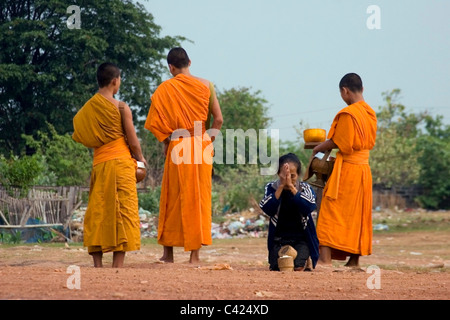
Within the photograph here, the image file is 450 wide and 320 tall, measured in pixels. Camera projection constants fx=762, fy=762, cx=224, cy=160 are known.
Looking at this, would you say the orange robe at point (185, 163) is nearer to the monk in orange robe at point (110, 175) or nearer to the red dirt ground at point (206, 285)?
the red dirt ground at point (206, 285)

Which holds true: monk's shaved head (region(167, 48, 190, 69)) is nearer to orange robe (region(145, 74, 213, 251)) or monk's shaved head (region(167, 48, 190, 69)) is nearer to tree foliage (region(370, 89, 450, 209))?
orange robe (region(145, 74, 213, 251))

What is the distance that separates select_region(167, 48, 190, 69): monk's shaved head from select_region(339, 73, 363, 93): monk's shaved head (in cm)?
171

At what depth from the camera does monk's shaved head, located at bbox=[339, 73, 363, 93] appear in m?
8.24

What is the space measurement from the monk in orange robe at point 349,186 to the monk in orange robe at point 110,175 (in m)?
2.12

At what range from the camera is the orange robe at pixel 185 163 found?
805 cm

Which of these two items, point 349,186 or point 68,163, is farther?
point 68,163

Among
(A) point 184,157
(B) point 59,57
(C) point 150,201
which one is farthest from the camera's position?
(B) point 59,57

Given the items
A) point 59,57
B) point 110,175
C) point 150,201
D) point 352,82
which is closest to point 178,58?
point 110,175

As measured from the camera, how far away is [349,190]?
8.16 m

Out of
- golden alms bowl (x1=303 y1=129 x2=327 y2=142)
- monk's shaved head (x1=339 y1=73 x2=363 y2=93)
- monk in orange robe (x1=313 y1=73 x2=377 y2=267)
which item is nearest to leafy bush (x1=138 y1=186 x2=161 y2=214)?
golden alms bowl (x1=303 y1=129 x2=327 y2=142)

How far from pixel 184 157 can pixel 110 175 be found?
3.47ft

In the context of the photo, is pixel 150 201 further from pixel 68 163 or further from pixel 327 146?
pixel 327 146

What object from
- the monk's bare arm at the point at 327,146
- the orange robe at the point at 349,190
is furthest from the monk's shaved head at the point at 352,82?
the monk's bare arm at the point at 327,146
